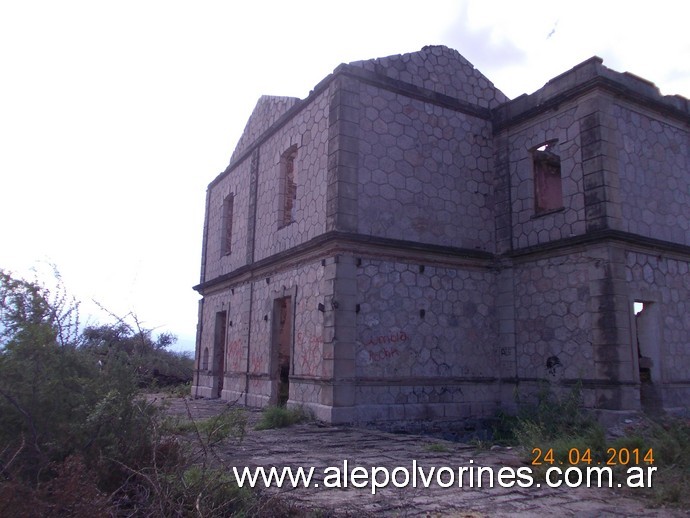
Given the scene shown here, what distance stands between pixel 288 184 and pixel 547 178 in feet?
18.8

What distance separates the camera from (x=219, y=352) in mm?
15891

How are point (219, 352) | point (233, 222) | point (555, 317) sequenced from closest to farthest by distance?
point (555, 317), point (233, 222), point (219, 352)

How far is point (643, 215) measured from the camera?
10031mm

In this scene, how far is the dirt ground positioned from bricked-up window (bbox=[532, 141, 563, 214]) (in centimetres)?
596

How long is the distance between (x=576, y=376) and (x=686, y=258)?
3299 millimetres

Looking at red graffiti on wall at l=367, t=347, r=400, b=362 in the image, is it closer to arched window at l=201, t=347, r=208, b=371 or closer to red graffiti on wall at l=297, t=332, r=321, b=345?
red graffiti on wall at l=297, t=332, r=321, b=345

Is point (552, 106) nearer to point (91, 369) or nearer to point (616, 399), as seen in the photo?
point (616, 399)

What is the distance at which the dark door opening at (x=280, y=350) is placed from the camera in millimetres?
11977

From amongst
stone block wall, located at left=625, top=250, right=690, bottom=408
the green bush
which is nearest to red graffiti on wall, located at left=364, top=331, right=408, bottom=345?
stone block wall, located at left=625, top=250, right=690, bottom=408

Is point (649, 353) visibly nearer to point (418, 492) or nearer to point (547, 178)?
point (547, 178)

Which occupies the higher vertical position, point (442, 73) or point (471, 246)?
point (442, 73)

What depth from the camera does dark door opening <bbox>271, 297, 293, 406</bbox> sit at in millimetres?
11977

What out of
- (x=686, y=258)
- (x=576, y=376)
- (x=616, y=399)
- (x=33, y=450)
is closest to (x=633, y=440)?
(x=616, y=399)

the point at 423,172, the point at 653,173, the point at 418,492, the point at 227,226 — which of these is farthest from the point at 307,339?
the point at 227,226
